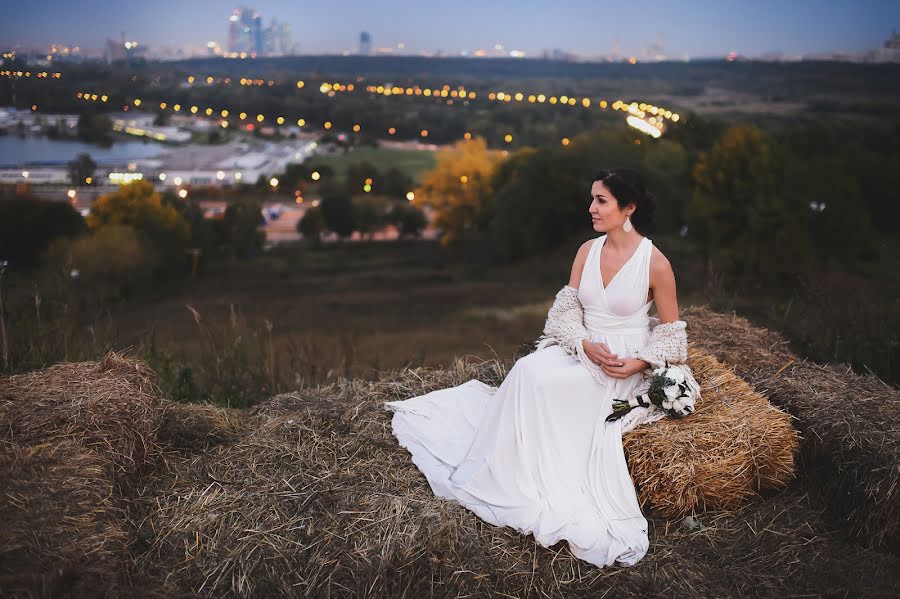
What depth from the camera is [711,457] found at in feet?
12.7

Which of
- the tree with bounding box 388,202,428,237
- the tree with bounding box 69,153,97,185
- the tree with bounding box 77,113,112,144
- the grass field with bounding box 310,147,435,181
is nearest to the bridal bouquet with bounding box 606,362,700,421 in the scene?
the tree with bounding box 77,113,112,144

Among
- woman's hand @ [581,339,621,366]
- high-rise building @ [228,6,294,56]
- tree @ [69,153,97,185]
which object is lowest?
tree @ [69,153,97,185]

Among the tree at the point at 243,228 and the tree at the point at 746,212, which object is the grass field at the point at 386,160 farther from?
the tree at the point at 746,212

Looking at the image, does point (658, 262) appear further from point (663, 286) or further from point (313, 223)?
point (313, 223)

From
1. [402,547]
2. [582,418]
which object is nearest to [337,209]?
[582,418]

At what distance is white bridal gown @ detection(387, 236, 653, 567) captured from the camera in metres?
3.71

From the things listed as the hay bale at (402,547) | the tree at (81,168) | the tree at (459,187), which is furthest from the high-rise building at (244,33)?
the hay bale at (402,547)

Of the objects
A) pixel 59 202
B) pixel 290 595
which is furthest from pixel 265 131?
pixel 290 595

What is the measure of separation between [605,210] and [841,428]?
68.2 inches

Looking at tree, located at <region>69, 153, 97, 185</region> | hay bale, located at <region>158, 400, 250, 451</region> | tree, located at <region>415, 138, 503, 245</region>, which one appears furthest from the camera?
tree, located at <region>415, 138, 503, 245</region>

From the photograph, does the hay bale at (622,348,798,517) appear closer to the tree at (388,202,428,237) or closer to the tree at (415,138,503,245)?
the tree at (388,202,428,237)

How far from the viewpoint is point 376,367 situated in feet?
21.5

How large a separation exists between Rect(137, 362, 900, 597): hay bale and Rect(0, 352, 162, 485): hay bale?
0.91ft

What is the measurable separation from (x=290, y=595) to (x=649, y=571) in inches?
62.8
